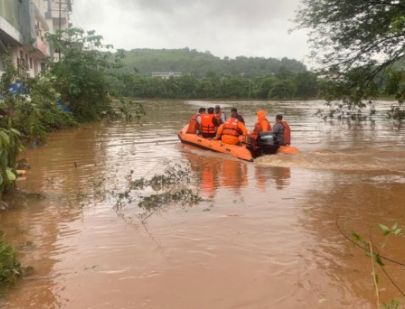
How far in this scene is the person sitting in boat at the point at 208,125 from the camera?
16578 millimetres

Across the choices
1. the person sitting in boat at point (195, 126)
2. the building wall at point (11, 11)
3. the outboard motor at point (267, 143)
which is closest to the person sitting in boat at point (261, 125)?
the outboard motor at point (267, 143)

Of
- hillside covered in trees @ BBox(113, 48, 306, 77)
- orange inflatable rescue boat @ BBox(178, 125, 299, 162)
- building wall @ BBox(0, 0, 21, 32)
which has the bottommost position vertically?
orange inflatable rescue boat @ BBox(178, 125, 299, 162)

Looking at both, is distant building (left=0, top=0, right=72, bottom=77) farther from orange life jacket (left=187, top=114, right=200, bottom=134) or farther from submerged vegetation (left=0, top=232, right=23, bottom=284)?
submerged vegetation (left=0, top=232, right=23, bottom=284)

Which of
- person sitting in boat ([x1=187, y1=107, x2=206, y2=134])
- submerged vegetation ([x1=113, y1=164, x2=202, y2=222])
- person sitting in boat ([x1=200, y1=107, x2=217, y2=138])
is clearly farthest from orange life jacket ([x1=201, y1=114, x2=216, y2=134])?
submerged vegetation ([x1=113, y1=164, x2=202, y2=222])

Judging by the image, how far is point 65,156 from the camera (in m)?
15.7

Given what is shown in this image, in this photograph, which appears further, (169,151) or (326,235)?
(169,151)

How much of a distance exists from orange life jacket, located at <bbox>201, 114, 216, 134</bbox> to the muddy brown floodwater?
2.37 m

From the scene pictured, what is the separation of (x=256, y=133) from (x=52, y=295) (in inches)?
390

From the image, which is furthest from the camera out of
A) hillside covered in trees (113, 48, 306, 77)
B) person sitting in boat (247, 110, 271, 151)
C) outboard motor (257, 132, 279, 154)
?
hillside covered in trees (113, 48, 306, 77)

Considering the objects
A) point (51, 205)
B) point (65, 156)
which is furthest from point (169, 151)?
point (51, 205)

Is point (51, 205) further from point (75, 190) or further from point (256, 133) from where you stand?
point (256, 133)

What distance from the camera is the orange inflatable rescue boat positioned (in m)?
14.2

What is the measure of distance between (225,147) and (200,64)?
420 feet

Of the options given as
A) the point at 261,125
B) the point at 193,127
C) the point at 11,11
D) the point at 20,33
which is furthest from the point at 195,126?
the point at 20,33
